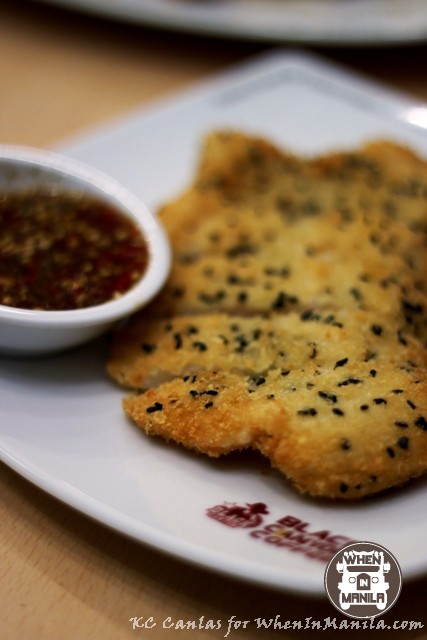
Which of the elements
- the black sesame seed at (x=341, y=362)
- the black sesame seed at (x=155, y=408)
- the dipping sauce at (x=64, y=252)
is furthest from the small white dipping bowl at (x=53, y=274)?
the black sesame seed at (x=341, y=362)

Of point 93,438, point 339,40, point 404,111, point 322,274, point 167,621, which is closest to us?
point 167,621

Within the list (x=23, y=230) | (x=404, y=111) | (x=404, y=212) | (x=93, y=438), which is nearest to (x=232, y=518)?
(x=93, y=438)

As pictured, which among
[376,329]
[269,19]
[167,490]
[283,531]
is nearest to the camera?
[283,531]

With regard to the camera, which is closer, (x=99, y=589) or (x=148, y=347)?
(x=99, y=589)

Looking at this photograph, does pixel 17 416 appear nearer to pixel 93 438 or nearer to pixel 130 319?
pixel 93 438

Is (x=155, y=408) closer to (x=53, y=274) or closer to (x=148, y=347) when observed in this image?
(x=148, y=347)

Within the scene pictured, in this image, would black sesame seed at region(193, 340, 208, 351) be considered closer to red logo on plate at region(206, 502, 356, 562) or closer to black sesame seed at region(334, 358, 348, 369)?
black sesame seed at region(334, 358, 348, 369)

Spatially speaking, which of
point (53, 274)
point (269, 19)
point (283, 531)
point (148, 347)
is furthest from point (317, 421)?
point (269, 19)

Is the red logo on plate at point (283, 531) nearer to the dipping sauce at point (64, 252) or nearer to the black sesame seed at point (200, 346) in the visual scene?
the black sesame seed at point (200, 346)
